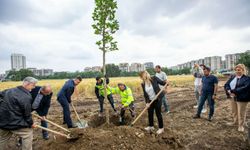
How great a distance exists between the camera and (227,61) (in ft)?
415

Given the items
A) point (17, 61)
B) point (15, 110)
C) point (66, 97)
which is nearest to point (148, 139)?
point (15, 110)

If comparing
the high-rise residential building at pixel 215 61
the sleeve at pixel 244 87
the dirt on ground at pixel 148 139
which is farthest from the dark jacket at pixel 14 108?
the high-rise residential building at pixel 215 61

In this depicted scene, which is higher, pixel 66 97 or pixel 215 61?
pixel 215 61

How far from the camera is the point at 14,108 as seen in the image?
4043 mm

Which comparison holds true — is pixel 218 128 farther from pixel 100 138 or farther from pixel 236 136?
pixel 100 138

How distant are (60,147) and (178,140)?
3.16 metres

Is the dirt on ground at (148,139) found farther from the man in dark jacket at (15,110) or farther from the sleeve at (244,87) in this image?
the man in dark jacket at (15,110)

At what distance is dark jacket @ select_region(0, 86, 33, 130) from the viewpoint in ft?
13.2

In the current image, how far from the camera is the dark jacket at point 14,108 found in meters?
4.04

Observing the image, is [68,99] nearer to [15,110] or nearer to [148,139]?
[15,110]

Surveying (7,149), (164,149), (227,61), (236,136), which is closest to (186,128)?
(236,136)

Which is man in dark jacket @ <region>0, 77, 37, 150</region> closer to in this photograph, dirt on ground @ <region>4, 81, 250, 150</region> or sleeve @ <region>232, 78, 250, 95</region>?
dirt on ground @ <region>4, 81, 250, 150</region>

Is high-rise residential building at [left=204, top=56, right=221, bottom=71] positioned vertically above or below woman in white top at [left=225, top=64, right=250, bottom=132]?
above

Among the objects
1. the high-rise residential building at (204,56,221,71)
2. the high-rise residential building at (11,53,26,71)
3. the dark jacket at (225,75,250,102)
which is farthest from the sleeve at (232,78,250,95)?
the high-rise residential building at (204,56,221,71)
